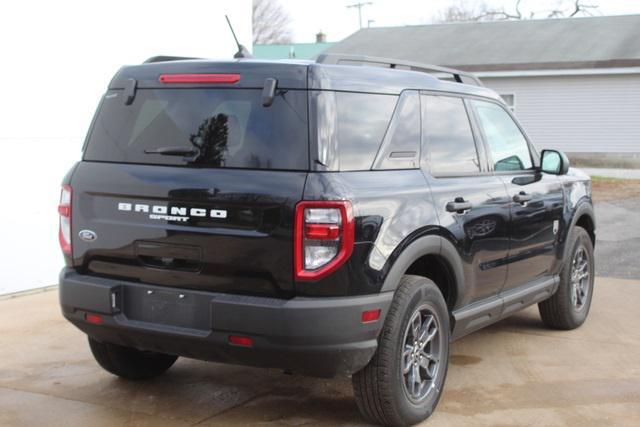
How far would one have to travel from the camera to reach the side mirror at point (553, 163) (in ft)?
21.1

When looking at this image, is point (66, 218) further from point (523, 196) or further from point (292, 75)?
point (523, 196)

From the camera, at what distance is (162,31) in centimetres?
974

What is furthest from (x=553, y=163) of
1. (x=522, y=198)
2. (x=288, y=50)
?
(x=288, y=50)

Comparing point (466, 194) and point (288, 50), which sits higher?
point (288, 50)

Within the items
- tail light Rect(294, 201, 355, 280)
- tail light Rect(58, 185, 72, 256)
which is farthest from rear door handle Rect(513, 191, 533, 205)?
tail light Rect(58, 185, 72, 256)

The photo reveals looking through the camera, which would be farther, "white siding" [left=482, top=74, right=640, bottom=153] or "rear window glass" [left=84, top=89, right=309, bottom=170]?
"white siding" [left=482, top=74, right=640, bottom=153]

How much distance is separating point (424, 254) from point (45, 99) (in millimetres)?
5140

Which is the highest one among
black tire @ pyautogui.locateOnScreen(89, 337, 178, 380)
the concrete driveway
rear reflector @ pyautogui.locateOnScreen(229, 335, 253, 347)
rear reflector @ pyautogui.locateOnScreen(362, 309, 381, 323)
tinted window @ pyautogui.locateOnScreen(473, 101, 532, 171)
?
tinted window @ pyautogui.locateOnScreen(473, 101, 532, 171)

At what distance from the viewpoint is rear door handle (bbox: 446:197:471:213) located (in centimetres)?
499

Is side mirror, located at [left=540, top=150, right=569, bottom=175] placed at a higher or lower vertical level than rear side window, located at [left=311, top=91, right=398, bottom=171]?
lower

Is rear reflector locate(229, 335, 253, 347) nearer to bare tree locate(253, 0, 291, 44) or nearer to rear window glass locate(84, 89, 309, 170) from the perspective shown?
rear window glass locate(84, 89, 309, 170)

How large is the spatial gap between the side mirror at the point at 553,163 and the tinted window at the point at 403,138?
5.77ft

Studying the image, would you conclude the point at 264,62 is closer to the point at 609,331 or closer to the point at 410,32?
the point at 609,331

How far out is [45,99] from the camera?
27.6 ft
